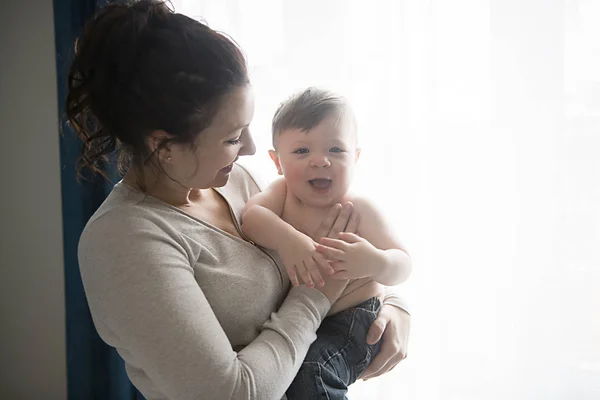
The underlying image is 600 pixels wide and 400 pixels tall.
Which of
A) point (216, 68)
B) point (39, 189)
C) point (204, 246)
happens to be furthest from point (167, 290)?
point (39, 189)

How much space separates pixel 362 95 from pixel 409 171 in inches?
13.0

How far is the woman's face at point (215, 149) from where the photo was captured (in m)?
1.09

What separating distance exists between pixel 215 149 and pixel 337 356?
0.52 m

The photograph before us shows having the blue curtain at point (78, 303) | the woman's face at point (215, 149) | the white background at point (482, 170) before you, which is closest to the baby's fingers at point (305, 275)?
the woman's face at point (215, 149)

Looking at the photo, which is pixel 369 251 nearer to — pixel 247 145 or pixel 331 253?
pixel 331 253

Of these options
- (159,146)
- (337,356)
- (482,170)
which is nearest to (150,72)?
(159,146)

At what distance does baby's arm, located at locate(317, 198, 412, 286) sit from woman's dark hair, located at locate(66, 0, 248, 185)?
0.38 metres

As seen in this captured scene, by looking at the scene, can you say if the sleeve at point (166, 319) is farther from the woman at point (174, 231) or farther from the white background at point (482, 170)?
the white background at point (482, 170)

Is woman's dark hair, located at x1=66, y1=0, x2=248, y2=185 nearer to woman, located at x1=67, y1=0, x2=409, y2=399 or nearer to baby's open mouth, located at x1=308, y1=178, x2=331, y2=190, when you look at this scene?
woman, located at x1=67, y1=0, x2=409, y2=399

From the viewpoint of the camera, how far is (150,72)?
1024 mm

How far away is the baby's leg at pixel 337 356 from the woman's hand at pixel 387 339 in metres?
0.02

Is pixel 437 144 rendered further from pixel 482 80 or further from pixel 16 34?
pixel 16 34

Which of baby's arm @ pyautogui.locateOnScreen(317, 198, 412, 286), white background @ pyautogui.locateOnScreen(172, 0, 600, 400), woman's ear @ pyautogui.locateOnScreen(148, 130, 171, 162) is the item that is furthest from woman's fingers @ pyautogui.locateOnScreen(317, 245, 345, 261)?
white background @ pyautogui.locateOnScreen(172, 0, 600, 400)

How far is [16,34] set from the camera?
273cm
